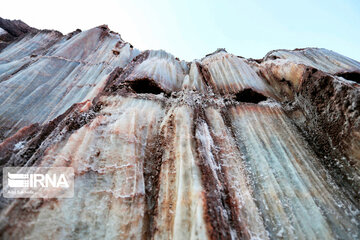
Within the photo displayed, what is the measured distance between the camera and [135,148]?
13.8 feet

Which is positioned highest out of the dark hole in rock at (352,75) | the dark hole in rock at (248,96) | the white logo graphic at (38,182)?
the dark hole in rock at (352,75)

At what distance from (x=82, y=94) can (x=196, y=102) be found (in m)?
4.31

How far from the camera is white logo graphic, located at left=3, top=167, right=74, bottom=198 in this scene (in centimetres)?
288

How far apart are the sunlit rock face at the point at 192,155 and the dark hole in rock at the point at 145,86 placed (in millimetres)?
36

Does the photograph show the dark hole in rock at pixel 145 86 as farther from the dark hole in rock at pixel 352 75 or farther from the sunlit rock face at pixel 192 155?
the dark hole in rock at pixel 352 75

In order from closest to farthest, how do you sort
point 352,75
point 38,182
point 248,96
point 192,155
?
point 38,182, point 192,155, point 248,96, point 352,75

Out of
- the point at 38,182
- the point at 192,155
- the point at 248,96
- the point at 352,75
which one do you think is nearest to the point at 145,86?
the point at 248,96

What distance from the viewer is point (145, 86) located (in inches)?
271

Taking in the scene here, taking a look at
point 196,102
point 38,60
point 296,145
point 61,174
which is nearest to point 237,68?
point 196,102

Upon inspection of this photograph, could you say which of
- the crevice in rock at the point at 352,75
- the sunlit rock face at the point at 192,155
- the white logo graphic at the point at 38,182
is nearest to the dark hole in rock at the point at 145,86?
the sunlit rock face at the point at 192,155

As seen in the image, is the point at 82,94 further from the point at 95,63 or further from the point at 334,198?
the point at 334,198

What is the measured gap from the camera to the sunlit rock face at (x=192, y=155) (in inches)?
118

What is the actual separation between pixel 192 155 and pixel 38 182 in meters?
2.65

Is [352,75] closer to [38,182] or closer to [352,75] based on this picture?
[352,75]
